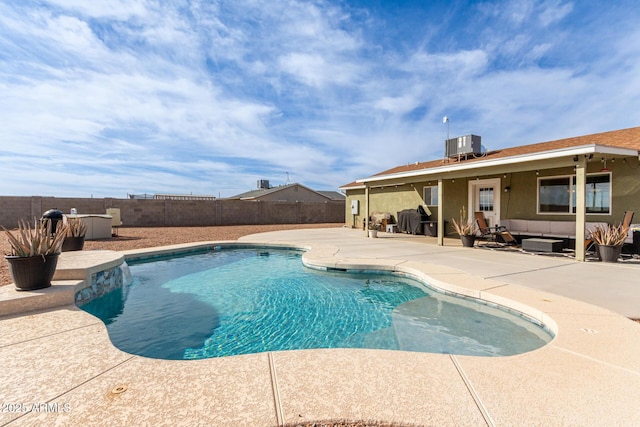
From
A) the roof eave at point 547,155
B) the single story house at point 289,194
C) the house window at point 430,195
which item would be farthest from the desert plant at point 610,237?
the single story house at point 289,194

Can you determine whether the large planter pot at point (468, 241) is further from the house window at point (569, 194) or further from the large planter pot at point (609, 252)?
the large planter pot at point (609, 252)

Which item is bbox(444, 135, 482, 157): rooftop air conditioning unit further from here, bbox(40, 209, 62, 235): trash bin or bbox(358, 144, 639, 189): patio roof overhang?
bbox(40, 209, 62, 235): trash bin

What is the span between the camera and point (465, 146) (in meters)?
13.0

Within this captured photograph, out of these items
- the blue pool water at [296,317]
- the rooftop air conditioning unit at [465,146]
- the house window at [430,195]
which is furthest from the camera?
the house window at [430,195]

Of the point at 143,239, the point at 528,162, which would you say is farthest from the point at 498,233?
the point at 143,239

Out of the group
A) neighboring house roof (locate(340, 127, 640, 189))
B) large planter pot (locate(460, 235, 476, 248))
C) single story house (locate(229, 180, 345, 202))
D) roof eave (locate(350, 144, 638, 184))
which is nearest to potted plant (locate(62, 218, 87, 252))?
neighboring house roof (locate(340, 127, 640, 189))

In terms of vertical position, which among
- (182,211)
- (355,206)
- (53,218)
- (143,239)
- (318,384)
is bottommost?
(318,384)

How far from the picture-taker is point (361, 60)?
41.1 feet

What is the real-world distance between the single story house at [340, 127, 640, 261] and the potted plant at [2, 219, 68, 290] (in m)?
9.62

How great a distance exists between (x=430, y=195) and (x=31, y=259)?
13368mm

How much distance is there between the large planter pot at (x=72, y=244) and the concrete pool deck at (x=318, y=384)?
4.64m

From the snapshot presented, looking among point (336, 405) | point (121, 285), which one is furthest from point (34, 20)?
point (336, 405)

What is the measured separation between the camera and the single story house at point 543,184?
7164mm

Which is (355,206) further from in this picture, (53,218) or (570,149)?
(53,218)
